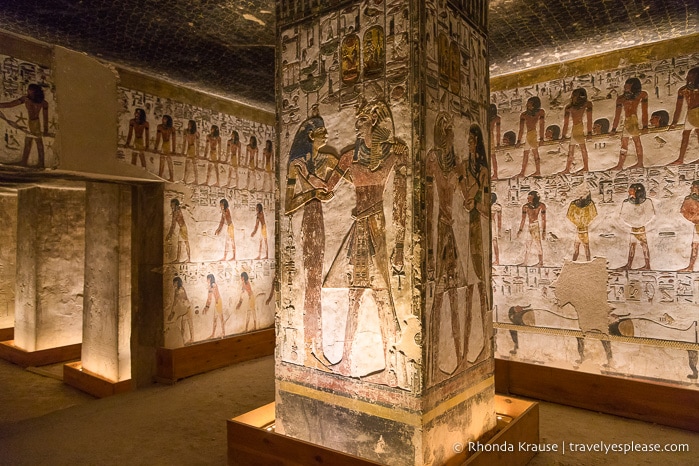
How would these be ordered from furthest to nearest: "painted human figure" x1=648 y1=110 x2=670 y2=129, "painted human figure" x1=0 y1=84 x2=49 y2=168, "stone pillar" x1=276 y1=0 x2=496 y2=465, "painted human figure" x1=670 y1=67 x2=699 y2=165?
"painted human figure" x1=648 y1=110 x2=670 y2=129 → "painted human figure" x1=670 y1=67 x2=699 y2=165 → "painted human figure" x1=0 y1=84 x2=49 y2=168 → "stone pillar" x1=276 y1=0 x2=496 y2=465

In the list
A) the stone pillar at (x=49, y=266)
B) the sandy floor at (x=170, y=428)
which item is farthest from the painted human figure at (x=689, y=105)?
the stone pillar at (x=49, y=266)

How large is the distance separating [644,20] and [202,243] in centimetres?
538

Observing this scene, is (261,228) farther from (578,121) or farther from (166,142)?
(578,121)

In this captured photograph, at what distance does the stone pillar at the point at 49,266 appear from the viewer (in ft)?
23.0

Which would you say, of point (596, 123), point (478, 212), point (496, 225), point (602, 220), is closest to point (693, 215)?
point (602, 220)

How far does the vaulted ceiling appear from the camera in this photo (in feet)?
13.2

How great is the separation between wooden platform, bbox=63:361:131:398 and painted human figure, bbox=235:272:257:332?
1717 millimetres

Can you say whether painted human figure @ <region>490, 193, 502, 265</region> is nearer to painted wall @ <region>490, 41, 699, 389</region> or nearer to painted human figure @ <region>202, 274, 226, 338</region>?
painted wall @ <region>490, 41, 699, 389</region>

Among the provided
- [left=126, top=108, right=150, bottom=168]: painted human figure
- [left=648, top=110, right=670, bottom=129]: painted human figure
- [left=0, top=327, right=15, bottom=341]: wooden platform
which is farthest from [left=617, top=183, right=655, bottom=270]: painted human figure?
[left=0, top=327, right=15, bottom=341]: wooden platform

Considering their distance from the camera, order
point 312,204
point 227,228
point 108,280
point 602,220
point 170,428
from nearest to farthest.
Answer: point 312,204 → point 170,428 → point 602,220 → point 108,280 → point 227,228

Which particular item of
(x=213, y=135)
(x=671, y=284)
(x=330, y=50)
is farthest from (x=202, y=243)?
(x=671, y=284)

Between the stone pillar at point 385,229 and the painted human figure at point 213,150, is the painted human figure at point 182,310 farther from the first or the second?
the stone pillar at point 385,229

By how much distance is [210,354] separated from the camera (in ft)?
19.9

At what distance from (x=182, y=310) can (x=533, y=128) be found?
187 inches
